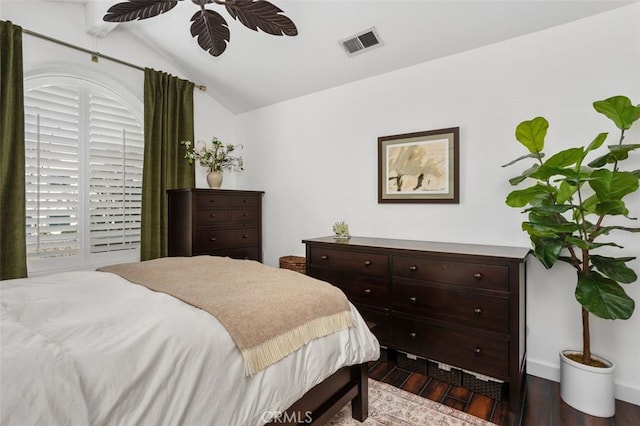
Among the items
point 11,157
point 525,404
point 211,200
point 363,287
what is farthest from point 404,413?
point 11,157

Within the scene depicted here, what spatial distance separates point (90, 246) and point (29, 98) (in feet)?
4.59

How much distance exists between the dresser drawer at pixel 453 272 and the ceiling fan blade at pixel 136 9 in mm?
2272

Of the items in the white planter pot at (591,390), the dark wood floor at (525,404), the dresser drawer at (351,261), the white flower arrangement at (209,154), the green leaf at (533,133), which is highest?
the white flower arrangement at (209,154)

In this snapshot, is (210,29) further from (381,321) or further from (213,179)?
(381,321)

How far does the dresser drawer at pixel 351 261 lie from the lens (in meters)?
2.53

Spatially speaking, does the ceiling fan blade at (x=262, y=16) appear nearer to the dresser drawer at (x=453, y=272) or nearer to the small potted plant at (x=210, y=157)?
the dresser drawer at (x=453, y=272)

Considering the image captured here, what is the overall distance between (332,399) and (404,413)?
2.07 ft

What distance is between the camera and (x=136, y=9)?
79.1 inches

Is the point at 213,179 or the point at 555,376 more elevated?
the point at 213,179

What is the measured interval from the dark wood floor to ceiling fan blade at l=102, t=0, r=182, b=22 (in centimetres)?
286

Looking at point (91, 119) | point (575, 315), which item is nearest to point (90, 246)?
point (91, 119)

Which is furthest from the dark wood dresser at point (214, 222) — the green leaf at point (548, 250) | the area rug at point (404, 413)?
the green leaf at point (548, 250)

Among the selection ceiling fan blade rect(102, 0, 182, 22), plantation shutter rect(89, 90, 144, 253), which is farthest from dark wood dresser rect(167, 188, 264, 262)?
ceiling fan blade rect(102, 0, 182, 22)

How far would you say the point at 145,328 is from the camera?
1.10 metres
